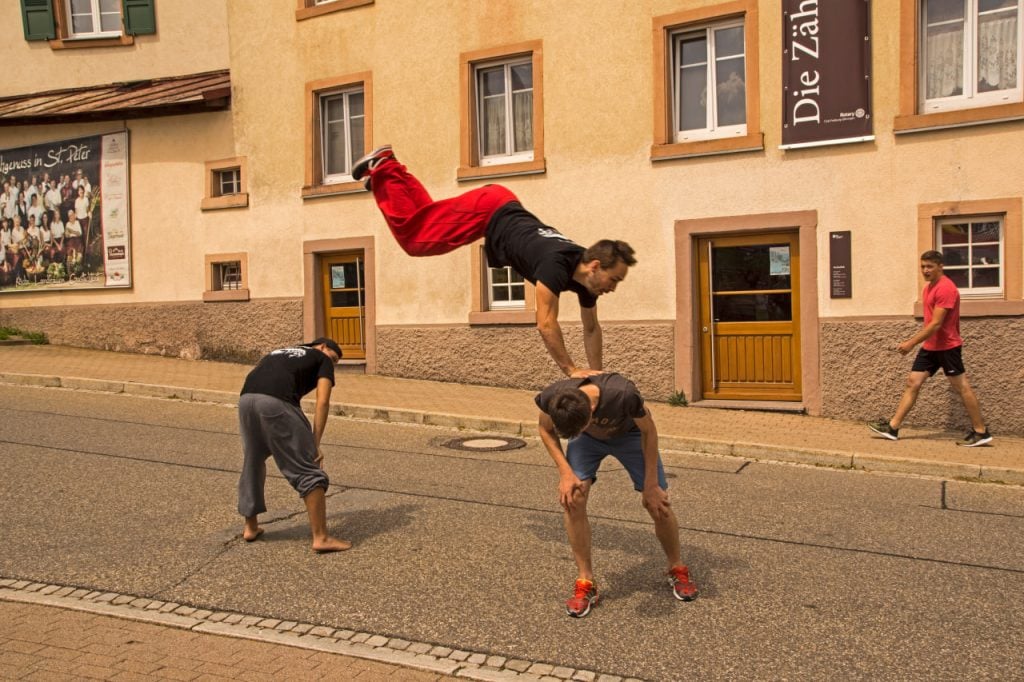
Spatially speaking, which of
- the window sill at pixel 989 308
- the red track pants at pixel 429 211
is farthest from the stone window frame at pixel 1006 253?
the red track pants at pixel 429 211

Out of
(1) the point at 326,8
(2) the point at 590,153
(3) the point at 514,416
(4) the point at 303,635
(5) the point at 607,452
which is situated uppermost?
(1) the point at 326,8

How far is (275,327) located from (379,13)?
5.53 meters

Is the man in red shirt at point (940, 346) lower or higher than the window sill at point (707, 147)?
lower

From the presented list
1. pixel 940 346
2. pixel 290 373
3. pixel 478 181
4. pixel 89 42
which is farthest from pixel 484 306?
pixel 89 42

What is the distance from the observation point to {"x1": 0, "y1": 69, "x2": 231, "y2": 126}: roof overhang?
56.5 ft

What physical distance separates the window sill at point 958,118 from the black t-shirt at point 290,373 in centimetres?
833

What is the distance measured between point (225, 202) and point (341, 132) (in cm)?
257

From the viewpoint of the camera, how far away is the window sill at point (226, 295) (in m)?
17.0

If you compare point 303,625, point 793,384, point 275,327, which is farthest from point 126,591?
point 275,327

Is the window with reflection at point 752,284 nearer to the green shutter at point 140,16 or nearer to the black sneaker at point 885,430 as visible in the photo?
the black sneaker at point 885,430

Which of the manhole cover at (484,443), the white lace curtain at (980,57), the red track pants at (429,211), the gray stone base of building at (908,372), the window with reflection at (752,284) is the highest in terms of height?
the white lace curtain at (980,57)

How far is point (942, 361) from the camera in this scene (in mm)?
10391

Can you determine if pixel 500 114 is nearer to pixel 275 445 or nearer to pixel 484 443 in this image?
pixel 484 443

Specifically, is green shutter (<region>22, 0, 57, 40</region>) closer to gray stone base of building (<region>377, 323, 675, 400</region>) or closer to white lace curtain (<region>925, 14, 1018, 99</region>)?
gray stone base of building (<region>377, 323, 675, 400</region>)
